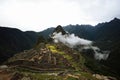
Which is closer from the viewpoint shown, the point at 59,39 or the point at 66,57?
the point at 66,57

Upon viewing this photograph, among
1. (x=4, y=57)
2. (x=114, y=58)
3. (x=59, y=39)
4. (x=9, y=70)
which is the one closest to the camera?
(x=9, y=70)

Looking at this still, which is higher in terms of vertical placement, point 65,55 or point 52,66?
point 65,55

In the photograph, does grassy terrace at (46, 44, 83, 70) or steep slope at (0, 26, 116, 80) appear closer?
steep slope at (0, 26, 116, 80)

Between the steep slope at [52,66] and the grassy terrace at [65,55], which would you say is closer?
the steep slope at [52,66]

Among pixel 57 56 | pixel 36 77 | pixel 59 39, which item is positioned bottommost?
pixel 36 77

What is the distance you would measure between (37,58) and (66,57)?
13112mm

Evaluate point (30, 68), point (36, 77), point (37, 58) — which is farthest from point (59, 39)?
point (36, 77)

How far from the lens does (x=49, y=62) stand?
295 feet

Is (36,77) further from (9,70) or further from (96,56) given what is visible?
(96,56)

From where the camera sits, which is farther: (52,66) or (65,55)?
(65,55)

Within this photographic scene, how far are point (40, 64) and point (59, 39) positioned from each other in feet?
157

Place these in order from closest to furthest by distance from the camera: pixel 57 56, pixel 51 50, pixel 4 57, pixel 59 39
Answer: pixel 57 56 → pixel 51 50 → pixel 59 39 → pixel 4 57

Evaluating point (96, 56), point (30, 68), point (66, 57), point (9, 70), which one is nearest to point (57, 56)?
point (66, 57)

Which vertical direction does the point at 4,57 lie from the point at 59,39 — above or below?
below
